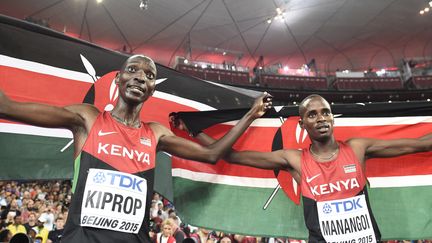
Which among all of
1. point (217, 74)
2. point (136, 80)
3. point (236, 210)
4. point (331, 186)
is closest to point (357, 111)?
point (331, 186)

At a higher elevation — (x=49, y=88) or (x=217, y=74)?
(x=217, y=74)

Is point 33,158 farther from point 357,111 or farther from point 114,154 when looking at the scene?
point 357,111

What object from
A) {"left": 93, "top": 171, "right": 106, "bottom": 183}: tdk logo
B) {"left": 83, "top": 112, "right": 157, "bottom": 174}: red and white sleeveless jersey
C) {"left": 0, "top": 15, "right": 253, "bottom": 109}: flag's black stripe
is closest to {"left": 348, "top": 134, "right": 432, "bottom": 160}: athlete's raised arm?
{"left": 0, "top": 15, "right": 253, "bottom": 109}: flag's black stripe

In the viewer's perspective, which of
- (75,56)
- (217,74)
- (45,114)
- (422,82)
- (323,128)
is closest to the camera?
(45,114)

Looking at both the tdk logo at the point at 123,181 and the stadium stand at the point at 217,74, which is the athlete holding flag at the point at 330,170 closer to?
the tdk logo at the point at 123,181

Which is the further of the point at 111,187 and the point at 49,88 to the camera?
Result: the point at 49,88

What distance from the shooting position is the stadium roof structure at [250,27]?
15797 millimetres

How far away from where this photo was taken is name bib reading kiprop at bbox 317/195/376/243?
7.07 feet

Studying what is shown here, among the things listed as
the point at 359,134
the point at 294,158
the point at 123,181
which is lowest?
the point at 123,181

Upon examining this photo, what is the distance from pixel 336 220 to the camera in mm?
2197

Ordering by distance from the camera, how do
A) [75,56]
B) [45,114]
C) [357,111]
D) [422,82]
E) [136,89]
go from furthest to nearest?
1. [422,82]
2. [357,111]
3. [75,56]
4. [136,89]
5. [45,114]

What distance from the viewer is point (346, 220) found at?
219 centimetres

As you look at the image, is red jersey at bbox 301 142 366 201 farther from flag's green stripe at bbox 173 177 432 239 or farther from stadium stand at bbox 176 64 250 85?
stadium stand at bbox 176 64 250 85

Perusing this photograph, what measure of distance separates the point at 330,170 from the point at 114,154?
1494 millimetres
